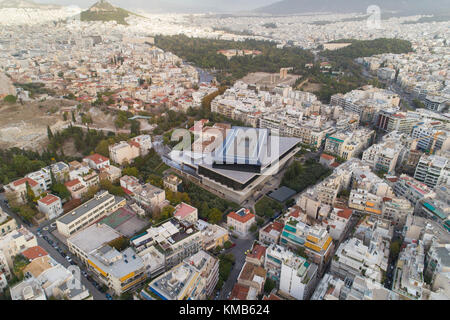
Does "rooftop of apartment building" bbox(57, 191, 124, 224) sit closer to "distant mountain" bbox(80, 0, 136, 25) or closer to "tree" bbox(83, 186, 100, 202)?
"tree" bbox(83, 186, 100, 202)

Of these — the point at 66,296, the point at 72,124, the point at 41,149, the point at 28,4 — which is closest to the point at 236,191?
the point at 66,296

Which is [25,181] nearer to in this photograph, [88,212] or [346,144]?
[88,212]

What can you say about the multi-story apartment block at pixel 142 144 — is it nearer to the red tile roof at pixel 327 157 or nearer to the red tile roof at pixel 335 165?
the red tile roof at pixel 327 157

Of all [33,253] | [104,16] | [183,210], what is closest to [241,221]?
[183,210]

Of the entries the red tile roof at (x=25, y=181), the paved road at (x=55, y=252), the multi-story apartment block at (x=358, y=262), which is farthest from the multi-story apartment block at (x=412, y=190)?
the red tile roof at (x=25, y=181)

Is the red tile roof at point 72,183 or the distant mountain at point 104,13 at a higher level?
the distant mountain at point 104,13
